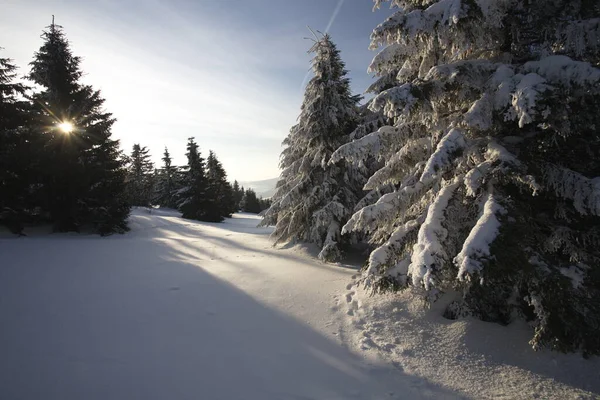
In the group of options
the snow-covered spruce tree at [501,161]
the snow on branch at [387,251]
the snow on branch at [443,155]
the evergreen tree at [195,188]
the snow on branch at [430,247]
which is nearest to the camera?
the snow on branch at [430,247]

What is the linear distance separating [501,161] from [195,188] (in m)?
33.1

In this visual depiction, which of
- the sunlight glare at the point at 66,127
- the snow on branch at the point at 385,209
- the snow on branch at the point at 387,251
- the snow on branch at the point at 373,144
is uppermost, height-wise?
the sunlight glare at the point at 66,127

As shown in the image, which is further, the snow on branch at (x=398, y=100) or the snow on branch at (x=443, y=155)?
the snow on branch at (x=398, y=100)

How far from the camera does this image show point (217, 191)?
35.2 meters

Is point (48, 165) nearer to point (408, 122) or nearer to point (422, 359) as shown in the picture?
point (408, 122)

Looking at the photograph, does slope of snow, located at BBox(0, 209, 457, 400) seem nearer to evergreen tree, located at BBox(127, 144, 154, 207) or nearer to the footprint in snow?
the footprint in snow

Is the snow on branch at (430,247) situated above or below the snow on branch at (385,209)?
below

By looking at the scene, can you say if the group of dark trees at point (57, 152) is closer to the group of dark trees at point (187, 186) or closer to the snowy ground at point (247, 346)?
the group of dark trees at point (187, 186)

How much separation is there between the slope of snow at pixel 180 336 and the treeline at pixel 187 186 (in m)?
12.8

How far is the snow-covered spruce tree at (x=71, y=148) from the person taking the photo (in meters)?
15.2

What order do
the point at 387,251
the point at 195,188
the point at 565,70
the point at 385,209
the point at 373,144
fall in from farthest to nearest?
the point at 195,188
the point at 373,144
the point at 385,209
the point at 387,251
the point at 565,70

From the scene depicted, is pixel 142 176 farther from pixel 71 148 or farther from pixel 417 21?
pixel 417 21

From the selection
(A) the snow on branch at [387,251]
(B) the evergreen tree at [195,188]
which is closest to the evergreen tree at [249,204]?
(B) the evergreen tree at [195,188]

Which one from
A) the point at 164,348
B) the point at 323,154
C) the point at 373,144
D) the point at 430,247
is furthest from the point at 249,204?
the point at 430,247
